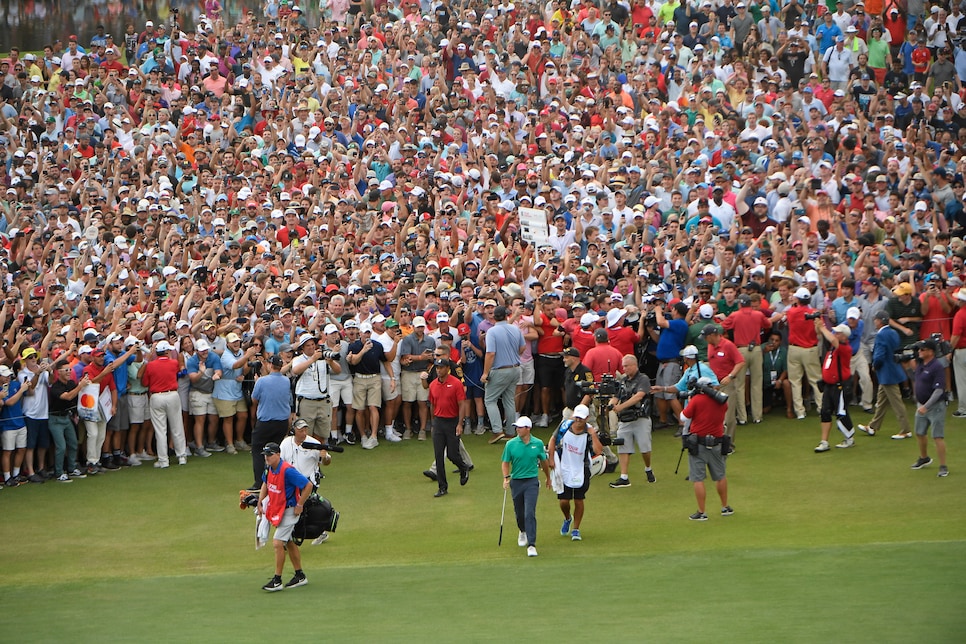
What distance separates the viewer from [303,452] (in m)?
15.3

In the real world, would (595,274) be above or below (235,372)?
above

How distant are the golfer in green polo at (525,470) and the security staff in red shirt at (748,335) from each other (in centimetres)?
483

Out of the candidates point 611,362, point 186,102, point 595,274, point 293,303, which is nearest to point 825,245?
point 595,274

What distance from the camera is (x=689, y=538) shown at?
14.9 metres

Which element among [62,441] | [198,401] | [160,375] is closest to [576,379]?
[198,401]

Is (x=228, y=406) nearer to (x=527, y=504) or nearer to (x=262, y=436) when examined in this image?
(x=262, y=436)

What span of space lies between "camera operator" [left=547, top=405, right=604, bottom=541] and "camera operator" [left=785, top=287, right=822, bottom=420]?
5113 mm

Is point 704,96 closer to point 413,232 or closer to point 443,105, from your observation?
point 443,105

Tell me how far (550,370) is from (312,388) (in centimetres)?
362

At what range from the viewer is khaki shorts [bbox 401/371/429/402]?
19406 mm

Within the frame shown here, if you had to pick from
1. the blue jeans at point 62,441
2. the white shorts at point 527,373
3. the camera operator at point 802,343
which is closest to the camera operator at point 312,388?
the white shorts at point 527,373

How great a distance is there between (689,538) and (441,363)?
406 cm

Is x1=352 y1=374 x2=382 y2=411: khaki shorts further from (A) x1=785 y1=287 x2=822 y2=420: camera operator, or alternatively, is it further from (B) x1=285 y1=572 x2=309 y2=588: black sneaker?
(A) x1=785 y1=287 x2=822 y2=420: camera operator

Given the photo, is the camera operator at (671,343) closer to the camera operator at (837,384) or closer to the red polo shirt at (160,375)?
the camera operator at (837,384)
